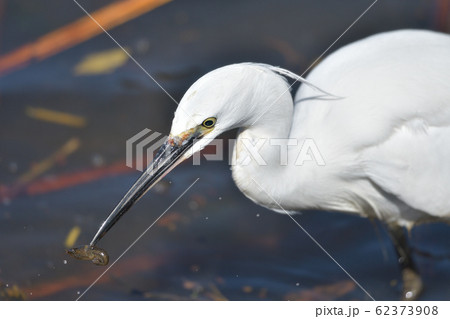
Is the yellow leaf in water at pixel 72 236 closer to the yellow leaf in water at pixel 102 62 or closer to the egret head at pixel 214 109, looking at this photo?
the egret head at pixel 214 109

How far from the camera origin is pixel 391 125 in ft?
Result: 6.10

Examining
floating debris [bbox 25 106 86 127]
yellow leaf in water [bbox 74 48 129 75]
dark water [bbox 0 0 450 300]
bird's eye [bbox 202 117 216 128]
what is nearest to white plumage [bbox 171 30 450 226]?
bird's eye [bbox 202 117 216 128]

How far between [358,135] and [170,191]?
1058mm

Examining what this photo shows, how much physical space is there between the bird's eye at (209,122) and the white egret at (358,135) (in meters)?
0.03

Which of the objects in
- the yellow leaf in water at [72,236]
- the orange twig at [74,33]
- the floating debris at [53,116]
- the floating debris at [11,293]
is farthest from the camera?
the orange twig at [74,33]

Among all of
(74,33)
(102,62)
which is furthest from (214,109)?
(74,33)

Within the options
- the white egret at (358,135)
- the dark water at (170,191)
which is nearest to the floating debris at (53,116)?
the dark water at (170,191)

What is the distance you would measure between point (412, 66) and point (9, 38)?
2.19 m

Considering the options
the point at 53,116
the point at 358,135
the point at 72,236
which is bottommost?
the point at 72,236

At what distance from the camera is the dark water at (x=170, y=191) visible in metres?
2.33

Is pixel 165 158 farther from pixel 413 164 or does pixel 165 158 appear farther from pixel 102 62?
pixel 102 62

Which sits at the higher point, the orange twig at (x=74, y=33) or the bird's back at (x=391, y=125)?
the orange twig at (x=74, y=33)

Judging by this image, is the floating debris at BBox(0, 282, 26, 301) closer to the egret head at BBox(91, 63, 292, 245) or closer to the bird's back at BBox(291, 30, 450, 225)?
the egret head at BBox(91, 63, 292, 245)

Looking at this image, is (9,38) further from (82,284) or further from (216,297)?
(216,297)
